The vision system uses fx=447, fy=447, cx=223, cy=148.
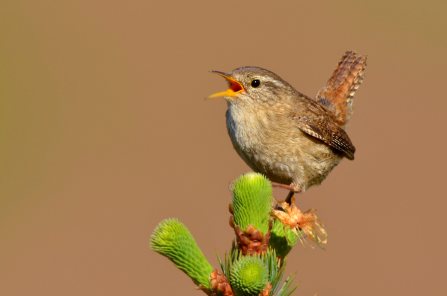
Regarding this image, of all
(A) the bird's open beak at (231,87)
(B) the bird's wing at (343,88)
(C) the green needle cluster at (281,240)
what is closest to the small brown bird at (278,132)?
(A) the bird's open beak at (231,87)

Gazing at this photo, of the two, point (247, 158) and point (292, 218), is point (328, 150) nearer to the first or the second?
point (247, 158)

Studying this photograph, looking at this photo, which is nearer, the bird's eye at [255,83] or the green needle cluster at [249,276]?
the green needle cluster at [249,276]

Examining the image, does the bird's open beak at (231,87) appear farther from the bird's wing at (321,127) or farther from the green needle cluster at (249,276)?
the green needle cluster at (249,276)

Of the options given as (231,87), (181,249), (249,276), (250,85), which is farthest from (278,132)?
(249,276)

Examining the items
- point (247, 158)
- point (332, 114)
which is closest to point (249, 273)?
point (247, 158)

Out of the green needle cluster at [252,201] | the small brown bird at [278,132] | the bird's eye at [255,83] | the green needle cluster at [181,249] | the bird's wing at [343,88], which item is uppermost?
the bird's wing at [343,88]

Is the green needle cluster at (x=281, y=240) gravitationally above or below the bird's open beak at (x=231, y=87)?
below

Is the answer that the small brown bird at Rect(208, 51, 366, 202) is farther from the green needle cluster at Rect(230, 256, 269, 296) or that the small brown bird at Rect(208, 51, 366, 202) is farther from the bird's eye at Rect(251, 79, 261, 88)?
the green needle cluster at Rect(230, 256, 269, 296)
